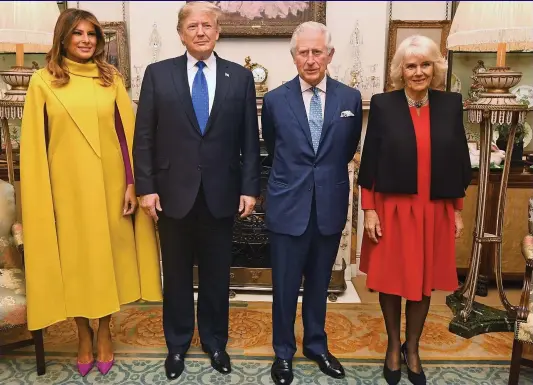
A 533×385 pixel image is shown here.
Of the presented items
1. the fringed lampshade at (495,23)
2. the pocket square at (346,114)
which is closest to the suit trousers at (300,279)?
the pocket square at (346,114)

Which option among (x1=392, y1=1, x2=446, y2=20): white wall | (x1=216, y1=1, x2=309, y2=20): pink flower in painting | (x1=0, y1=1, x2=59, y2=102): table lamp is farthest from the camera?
(x1=392, y1=1, x2=446, y2=20): white wall

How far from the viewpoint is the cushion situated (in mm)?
2191

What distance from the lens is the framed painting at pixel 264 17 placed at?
330 centimetres

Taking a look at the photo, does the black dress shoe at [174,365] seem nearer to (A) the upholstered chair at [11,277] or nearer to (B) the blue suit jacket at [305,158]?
(A) the upholstered chair at [11,277]

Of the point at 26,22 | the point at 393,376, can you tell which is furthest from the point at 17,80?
the point at 393,376

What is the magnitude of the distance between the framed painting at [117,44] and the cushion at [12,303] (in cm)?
171

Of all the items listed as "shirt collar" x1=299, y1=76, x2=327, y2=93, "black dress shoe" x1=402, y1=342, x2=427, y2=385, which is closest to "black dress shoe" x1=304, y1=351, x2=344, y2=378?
"black dress shoe" x1=402, y1=342, x2=427, y2=385

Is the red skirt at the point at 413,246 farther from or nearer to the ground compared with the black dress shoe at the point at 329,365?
farther from the ground

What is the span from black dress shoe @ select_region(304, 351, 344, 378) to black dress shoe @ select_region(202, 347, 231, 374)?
414 mm

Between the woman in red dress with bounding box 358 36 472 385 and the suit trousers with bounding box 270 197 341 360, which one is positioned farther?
the suit trousers with bounding box 270 197 341 360

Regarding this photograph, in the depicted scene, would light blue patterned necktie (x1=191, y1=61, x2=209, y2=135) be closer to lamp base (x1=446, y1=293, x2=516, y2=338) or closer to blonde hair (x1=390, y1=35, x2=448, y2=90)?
blonde hair (x1=390, y1=35, x2=448, y2=90)

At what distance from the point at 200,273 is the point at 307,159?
2.52ft

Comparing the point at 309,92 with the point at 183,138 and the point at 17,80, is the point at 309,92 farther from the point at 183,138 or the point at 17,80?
the point at 17,80

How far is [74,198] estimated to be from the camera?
2.17m
